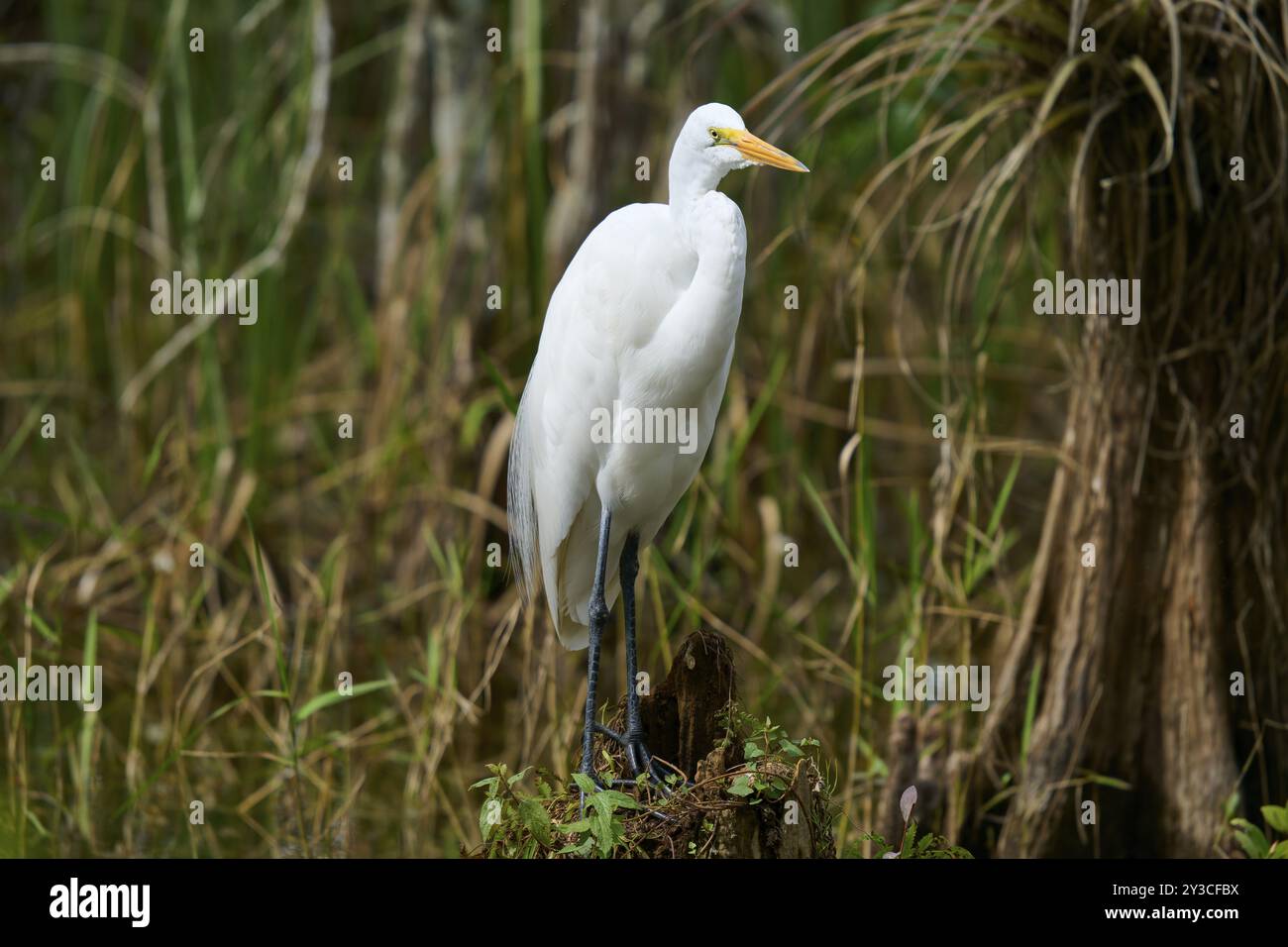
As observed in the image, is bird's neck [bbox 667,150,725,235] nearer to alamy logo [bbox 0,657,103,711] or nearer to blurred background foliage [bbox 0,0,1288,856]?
blurred background foliage [bbox 0,0,1288,856]

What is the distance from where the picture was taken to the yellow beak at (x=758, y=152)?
2.29 metres

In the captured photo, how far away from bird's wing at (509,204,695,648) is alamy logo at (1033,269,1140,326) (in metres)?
1.06

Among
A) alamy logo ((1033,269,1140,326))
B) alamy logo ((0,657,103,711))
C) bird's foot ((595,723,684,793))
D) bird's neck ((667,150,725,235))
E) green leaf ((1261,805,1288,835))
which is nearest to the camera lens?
bird's neck ((667,150,725,235))

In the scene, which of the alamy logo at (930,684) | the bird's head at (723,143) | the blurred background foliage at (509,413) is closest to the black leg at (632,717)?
the blurred background foliage at (509,413)

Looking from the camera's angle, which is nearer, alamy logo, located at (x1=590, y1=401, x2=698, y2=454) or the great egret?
the great egret

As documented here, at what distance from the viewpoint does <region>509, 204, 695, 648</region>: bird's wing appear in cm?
258

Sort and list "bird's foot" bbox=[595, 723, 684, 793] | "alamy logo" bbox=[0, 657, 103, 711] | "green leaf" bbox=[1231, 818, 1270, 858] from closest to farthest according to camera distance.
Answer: "bird's foot" bbox=[595, 723, 684, 793] < "green leaf" bbox=[1231, 818, 1270, 858] < "alamy logo" bbox=[0, 657, 103, 711]

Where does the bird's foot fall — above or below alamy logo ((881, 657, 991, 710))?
below

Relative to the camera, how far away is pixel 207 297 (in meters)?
4.32

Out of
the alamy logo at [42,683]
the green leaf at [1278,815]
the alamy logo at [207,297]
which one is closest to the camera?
the green leaf at [1278,815]

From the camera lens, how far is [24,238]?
17.0ft

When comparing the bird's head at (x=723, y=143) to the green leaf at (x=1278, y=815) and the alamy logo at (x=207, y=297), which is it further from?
the alamy logo at (x=207, y=297)

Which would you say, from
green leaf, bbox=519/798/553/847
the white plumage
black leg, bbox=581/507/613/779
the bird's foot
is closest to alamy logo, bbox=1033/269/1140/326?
the white plumage

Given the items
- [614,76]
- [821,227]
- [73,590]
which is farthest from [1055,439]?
[73,590]
